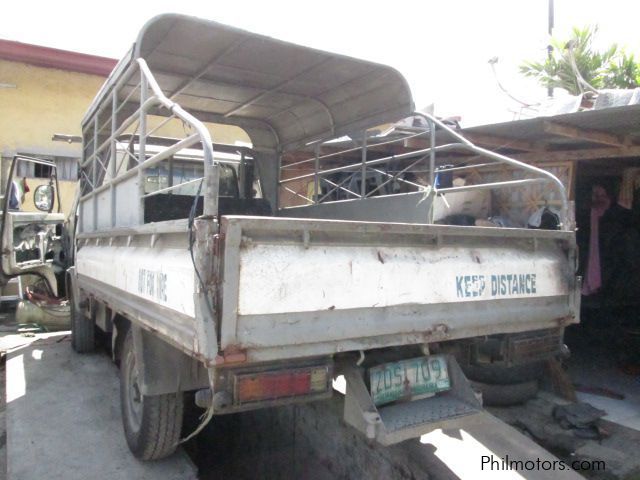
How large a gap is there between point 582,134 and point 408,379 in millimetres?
3661

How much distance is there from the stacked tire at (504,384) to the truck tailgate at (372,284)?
6.50 feet

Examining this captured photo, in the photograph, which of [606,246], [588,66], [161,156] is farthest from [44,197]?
[588,66]

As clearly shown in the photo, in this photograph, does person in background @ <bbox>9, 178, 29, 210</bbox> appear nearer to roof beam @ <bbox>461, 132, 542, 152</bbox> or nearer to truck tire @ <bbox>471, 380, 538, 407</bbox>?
roof beam @ <bbox>461, 132, 542, 152</bbox>

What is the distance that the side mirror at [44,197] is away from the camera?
6.73m

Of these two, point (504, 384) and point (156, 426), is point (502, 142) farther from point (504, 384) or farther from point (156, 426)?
point (156, 426)

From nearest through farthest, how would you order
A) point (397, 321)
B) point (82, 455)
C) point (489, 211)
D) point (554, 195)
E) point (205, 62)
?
point (397, 321), point (82, 455), point (205, 62), point (554, 195), point (489, 211)

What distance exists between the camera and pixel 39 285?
7652 millimetres

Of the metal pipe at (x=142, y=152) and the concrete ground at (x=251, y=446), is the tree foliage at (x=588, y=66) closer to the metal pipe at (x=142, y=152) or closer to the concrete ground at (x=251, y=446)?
the concrete ground at (x=251, y=446)

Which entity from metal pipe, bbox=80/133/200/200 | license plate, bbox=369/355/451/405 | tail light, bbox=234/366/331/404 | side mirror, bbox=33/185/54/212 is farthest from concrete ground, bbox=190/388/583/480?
side mirror, bbox=33/185/54/212

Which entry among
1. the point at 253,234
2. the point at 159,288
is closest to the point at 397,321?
the point at 253,234

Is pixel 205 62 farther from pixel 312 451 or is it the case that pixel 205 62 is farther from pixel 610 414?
pixel 610 414

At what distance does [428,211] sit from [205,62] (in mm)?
2083

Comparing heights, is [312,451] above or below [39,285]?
below

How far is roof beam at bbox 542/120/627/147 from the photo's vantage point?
4.97 metres
